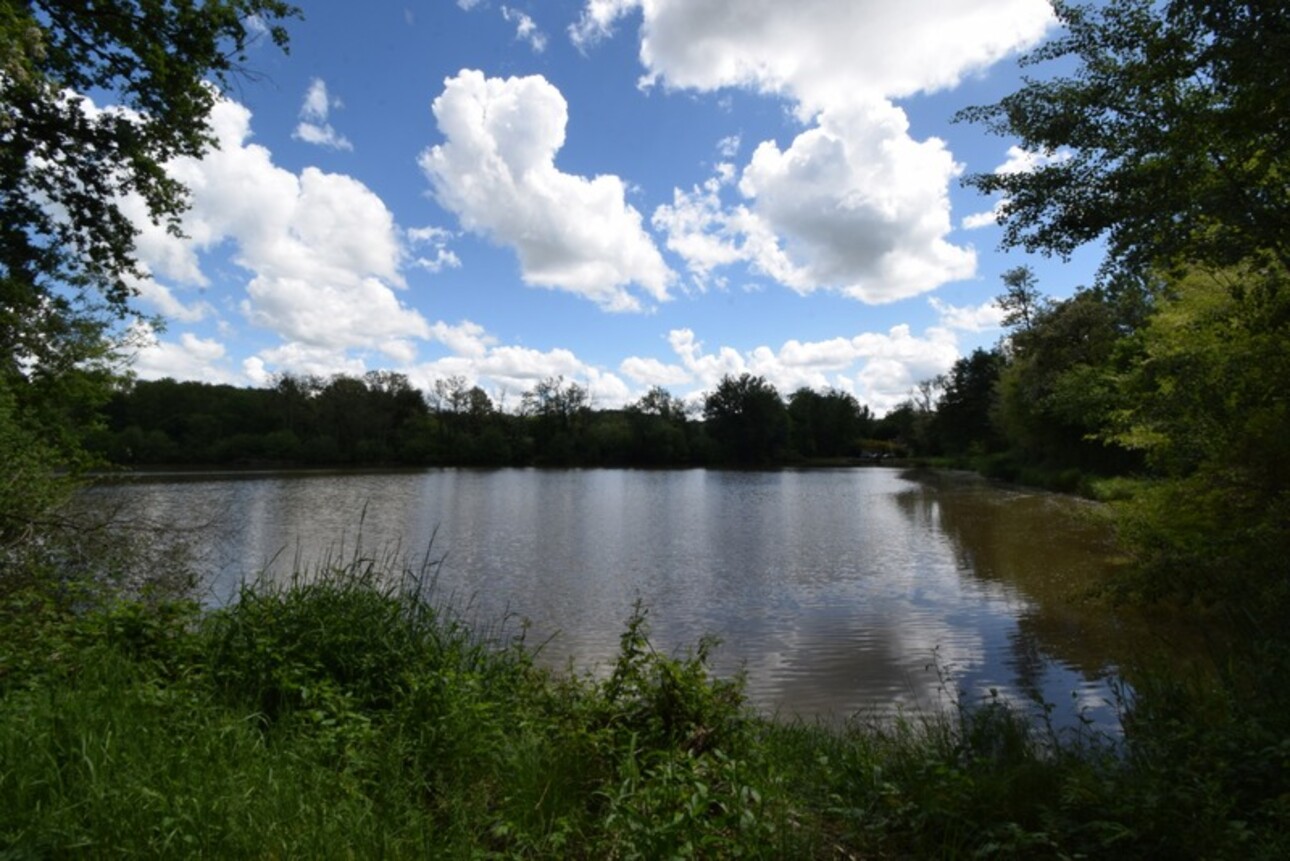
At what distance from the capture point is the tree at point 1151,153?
205 inches

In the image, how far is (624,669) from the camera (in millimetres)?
4680

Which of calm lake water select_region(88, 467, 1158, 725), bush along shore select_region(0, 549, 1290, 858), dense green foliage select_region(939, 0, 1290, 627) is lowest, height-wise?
calm lake water select_region(88, 467, 1158, 725)

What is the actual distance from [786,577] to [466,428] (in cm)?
7772

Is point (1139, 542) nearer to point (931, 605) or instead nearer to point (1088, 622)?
point (1088, 622)

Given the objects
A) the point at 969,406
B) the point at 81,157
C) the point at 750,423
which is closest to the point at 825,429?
the point at 750,423

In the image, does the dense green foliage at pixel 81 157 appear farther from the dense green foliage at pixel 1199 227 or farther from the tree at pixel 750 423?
the tree at pixel 750 423

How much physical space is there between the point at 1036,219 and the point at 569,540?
15.9 m

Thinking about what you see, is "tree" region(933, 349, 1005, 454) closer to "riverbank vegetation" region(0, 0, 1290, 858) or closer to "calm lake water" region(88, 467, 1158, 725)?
"calm lake water" region(88, 467, 1158, 725)

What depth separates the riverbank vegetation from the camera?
9.77ft

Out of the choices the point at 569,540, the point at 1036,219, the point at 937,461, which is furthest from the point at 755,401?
the point at 1036,219

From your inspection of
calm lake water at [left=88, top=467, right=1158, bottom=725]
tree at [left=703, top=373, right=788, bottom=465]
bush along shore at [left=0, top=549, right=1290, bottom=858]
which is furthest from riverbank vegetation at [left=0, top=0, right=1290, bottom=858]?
tree at [left=703, top=373, right=788, bottom=465]

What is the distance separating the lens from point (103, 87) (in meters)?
9.19

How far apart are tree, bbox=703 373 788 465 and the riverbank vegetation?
84.2 metres

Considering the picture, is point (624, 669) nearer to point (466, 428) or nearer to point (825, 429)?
point (466, 428)
